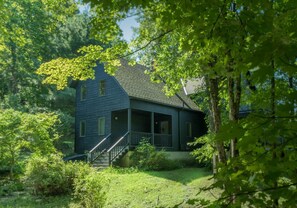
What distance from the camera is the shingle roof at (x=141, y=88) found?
20.6m

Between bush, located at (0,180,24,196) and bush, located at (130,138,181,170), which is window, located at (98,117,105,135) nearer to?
bush, located at (130,138,181,170)

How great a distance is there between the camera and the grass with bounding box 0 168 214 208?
9.97 meters

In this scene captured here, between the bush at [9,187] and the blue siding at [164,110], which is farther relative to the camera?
the blue siding at [164,110]

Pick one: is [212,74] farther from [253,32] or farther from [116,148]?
[116,148]

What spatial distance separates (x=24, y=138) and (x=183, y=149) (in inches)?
506

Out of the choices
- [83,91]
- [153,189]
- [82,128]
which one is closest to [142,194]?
[153,189]

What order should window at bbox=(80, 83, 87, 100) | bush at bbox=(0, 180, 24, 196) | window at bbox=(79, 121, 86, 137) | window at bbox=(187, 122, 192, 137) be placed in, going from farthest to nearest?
1. window at bbox=(187, 122, 192, 137)
2. window at bbox=(80, 83, 87, 100)
3. window at bbox=(79, 121, 86, 137)
4. bush at bbox=(0, 180, 24, 196)

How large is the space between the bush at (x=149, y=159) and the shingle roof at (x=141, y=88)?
3765mm

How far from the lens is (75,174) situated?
39.7 ft

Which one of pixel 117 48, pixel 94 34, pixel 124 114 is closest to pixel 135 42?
pixel 117 48

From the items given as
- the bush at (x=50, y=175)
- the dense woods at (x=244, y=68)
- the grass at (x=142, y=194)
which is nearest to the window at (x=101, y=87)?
the grass at (x=142, y=194)

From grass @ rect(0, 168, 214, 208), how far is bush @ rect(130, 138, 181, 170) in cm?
237

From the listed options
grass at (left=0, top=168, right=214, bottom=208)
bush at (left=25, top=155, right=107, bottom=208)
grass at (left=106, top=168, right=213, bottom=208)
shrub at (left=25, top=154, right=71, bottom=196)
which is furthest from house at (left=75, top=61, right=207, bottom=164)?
shrub at (left=25, top=154, right=71, bottom=196)

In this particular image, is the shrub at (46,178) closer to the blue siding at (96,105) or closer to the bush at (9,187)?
the bush at (9,187)
